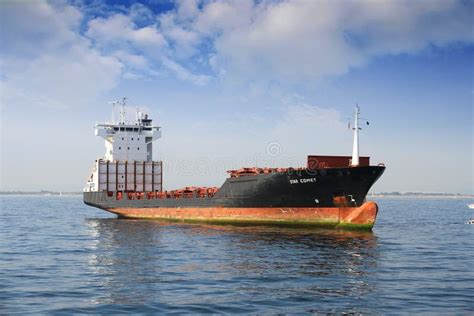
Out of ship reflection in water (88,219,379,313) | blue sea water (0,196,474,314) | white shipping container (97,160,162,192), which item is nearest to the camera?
blue sea water (0,196,474,314)

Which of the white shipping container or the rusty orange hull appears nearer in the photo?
the rusty orange hull

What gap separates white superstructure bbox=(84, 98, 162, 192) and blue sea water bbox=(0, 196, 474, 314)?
22.3 meters

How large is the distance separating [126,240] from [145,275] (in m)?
12.2

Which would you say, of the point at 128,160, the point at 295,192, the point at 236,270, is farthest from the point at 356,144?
the point at 128,160

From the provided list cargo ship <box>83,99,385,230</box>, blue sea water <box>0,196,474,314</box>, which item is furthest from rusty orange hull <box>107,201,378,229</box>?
blue sea water <box>0,196,474,314</box>

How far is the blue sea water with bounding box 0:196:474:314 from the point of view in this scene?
13.3 m

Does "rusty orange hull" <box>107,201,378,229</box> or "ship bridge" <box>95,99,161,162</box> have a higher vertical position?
"ship bridge" <box>95,99,161,162</box>

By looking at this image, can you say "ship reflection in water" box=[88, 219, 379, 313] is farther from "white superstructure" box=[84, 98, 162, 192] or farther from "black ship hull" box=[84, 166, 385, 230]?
"white superstructure" box=[84, 98, 162, 192]

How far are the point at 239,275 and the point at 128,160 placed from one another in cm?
3795

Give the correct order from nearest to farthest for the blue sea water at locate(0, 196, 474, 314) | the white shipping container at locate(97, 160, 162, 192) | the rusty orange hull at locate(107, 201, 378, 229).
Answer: the blue sea water at locate(0, 196, 474, 314) < the rusty orange hull at locate(107, 201, 378, 229) < the white shipping container at locate(97, 160, 162, 192)

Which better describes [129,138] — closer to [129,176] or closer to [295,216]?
[129,176]

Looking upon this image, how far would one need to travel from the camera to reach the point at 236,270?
18.3m

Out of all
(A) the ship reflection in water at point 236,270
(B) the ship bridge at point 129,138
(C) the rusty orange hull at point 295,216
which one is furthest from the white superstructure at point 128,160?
(A) the ship reflection in water at point 236,270

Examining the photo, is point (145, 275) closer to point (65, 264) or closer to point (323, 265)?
point (65, 264)
